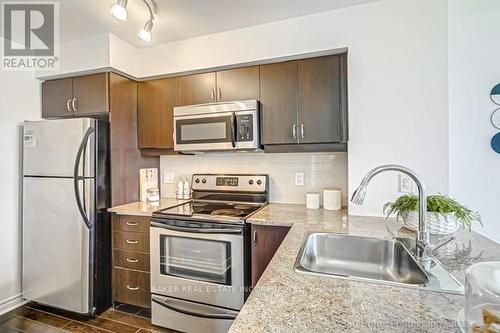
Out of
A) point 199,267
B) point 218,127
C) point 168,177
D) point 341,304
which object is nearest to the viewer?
point 341,304

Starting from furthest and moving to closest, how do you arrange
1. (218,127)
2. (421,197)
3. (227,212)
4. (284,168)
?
(284,168) → (218,127) → (227,212) → (421,197)

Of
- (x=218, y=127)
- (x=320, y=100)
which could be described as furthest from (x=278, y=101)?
(x=218, y=127)

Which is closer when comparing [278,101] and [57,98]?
[278,101]

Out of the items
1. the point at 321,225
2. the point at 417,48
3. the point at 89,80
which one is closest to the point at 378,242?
the point at 321,225

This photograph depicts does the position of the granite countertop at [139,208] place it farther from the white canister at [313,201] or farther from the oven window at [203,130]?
the white canister at [313,201]

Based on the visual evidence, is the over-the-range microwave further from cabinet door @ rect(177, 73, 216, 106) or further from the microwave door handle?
cabinet door @ rect(177, 73, 216, 106)

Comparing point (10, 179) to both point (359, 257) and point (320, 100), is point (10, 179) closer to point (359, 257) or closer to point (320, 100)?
point (320, 100)

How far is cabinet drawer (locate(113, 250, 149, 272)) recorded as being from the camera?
7.06 ft

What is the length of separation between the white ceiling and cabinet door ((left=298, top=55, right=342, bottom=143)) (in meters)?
0.39

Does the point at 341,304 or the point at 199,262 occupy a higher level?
the point at 341,304

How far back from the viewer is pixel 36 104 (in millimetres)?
2543

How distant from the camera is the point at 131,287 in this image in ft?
7.18

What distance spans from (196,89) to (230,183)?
36.8 inches

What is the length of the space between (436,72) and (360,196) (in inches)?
49.6
